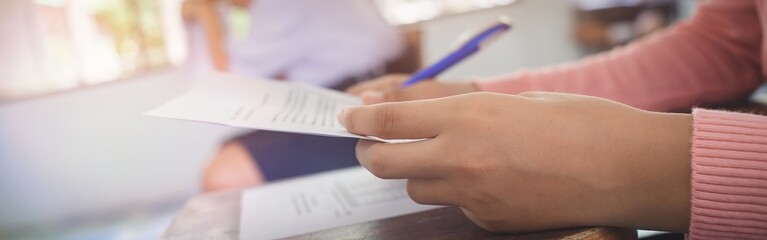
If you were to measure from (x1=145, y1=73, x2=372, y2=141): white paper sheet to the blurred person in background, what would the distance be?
47 cm

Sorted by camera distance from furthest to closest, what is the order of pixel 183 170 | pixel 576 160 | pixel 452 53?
pixel 183 170
pixel 452 53
pixel 576 160

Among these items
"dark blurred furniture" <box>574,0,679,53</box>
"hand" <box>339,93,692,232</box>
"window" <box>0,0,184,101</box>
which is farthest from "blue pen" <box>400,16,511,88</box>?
"dark blurred furniture" <box>574,0,679,53</box>

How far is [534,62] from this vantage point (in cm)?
269

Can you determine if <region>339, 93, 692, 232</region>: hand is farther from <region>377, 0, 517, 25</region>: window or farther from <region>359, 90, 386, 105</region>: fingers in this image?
<region>377, 0, 517, 25</region>: window

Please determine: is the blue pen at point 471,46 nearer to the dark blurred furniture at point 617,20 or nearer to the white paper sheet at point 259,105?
the white paper sheet at point 259,105

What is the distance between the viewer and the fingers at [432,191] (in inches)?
12.1

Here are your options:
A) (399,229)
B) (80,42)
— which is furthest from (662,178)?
(80,42)

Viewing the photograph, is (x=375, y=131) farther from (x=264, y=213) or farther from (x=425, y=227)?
(x=264, y=213)

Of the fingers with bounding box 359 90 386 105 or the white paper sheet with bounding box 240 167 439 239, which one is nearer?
the white paper sheet with bounding box 240 167 439 239

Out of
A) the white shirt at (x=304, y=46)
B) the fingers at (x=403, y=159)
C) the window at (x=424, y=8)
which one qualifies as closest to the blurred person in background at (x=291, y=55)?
the white shirt at (x=304, y=46)

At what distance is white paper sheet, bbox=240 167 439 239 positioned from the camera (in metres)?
0.39

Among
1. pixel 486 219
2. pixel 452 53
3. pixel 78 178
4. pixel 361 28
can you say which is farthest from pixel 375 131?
pixel 78 178

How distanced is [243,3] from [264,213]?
3.38 feet

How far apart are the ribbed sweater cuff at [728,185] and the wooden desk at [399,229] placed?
0.04 m
